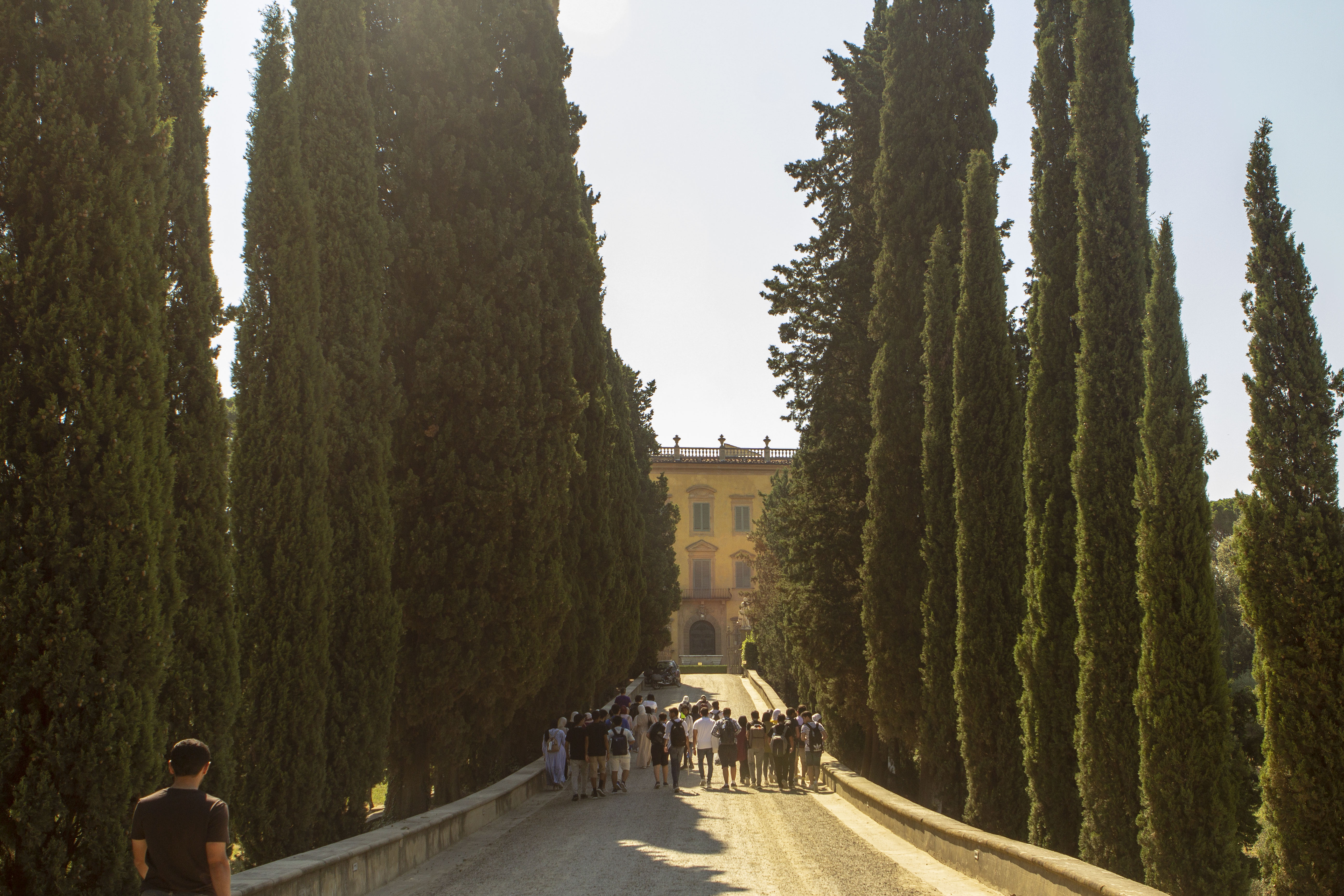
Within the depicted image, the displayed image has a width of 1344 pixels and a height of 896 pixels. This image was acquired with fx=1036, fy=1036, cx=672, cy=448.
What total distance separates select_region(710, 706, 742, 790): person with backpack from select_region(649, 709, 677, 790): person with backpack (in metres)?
0.87

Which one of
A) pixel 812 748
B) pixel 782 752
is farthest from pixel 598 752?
pixel 812 748

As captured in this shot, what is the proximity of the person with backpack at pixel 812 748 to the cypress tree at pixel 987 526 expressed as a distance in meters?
4.84

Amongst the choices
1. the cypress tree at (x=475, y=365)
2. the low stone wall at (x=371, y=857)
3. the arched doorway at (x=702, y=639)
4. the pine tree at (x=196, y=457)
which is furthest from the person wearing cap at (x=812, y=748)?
the arched doorway at (x=702, y=639)

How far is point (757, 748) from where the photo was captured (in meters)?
16.9

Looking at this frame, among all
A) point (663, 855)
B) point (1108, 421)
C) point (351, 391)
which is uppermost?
point (351, 391)

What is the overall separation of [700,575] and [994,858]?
163 ft

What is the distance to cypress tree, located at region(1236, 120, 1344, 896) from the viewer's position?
5.79m

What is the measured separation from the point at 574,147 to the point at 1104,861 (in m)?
11.4

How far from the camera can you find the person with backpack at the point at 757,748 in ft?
55.0

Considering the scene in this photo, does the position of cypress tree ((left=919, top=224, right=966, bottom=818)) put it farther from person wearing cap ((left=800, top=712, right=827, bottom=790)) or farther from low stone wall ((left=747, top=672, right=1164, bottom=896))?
person wearing cap ((left=800, top=712, right=827, bottom=790))

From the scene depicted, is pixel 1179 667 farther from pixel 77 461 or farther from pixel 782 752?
pixel 782 752

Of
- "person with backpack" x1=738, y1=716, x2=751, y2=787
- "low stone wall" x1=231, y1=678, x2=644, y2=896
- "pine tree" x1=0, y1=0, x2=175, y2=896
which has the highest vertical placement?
"pine tree" x1=0, y1=0, x2=175, y2=896

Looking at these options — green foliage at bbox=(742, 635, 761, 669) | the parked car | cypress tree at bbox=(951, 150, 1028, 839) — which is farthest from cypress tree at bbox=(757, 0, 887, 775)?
green foliage at bbox=(742, 635, 761, 669)

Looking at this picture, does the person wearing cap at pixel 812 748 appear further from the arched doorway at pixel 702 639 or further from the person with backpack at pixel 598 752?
the arched doorway at pixel 702 639
